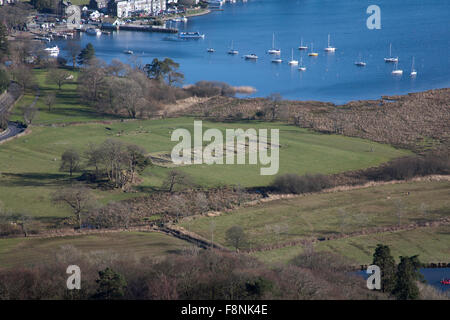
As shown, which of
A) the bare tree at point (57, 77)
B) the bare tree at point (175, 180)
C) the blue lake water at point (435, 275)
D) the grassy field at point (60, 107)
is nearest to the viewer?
the blue lake water at point (435, 275)


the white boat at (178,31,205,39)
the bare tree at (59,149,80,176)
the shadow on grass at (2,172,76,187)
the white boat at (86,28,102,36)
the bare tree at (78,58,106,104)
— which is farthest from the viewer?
the white boat at (86,28,102,36)

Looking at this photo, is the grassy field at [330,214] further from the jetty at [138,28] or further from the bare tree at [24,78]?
the jetty at [138,28]

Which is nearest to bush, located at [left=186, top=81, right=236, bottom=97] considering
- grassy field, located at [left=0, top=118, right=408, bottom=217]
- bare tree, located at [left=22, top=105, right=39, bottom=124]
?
grassy field, located at [left=0, top=118, right=408, bottom=217]

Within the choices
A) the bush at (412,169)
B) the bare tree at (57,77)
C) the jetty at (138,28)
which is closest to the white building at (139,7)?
the jetty at (138,28)

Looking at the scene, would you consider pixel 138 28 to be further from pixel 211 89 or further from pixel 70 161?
pixel 70 161

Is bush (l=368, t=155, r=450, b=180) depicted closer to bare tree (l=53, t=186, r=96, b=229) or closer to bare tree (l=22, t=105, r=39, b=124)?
bare tree (l=53, t=186, r=96, b=229)

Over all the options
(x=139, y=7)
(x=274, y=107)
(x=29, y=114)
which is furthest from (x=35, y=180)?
(x=139, y=7)

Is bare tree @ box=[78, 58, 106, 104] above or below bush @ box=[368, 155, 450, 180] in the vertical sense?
above
